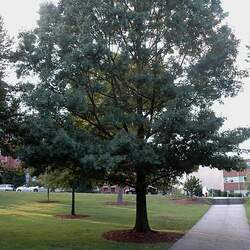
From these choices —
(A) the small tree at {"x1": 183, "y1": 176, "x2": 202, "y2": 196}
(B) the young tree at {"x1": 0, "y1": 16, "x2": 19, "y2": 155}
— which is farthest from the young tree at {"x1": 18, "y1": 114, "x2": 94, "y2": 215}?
(A) the small tree at {"x1": 183, "y1": 176, "x2": 202, "y2": 196}

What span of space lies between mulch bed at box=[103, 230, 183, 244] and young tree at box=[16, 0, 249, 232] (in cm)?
65

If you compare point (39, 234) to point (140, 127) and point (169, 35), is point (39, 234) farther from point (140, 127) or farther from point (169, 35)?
point (169, 35)

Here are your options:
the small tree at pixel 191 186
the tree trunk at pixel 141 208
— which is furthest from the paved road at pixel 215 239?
the small tree at pixel 191 186

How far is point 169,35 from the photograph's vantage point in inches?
729

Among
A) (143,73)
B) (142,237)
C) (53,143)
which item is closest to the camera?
(53,143)

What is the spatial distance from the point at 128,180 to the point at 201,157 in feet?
11.7

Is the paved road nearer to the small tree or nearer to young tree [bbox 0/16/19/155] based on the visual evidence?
young tree [bbox 0/16/19/155]

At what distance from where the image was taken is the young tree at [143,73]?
16.6 m

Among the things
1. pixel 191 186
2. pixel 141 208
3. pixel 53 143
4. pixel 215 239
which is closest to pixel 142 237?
pixel 141 208

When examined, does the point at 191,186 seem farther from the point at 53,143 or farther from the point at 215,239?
the point at 53,143

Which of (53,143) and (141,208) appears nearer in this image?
(53,143)

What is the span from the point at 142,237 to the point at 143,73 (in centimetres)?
598

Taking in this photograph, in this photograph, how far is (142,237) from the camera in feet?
60.5

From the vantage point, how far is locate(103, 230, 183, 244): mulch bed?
17.7 meters
